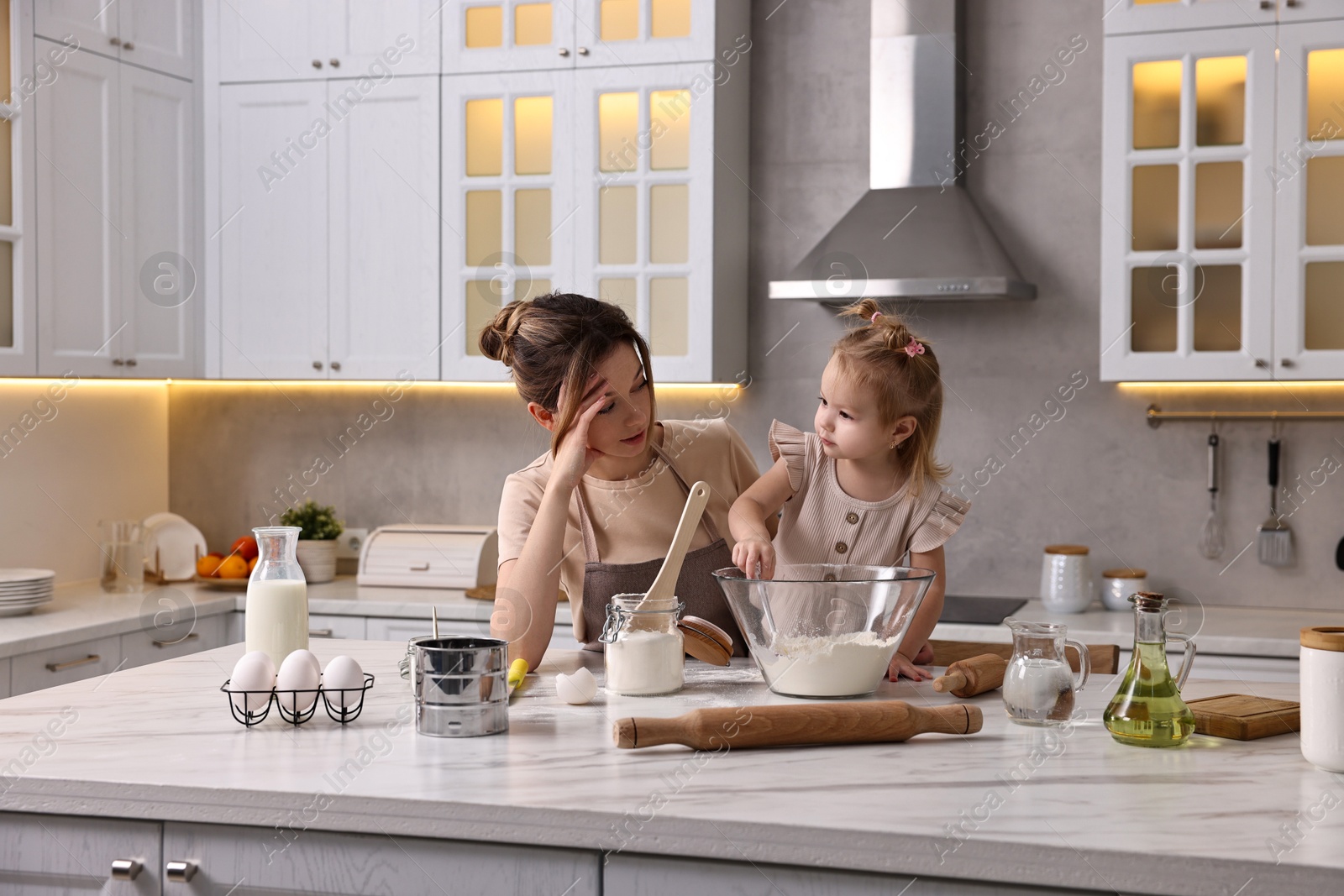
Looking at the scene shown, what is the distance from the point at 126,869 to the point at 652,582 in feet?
2.78

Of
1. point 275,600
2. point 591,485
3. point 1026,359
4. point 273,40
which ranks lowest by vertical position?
point 275,600

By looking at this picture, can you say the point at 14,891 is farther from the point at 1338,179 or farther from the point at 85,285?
the point at 1338,179

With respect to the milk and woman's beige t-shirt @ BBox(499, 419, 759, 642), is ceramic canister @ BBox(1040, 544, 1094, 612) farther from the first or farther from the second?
the milk

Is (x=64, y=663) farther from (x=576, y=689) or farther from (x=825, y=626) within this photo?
(x=825, y=626)

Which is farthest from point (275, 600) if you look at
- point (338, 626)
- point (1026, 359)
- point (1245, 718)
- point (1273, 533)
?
point (1273, 533)

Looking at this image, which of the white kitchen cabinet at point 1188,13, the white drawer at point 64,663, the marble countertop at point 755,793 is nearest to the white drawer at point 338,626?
the white drawer at point 64,663

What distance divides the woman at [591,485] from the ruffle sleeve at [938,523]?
0.29 m

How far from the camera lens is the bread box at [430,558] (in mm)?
3408

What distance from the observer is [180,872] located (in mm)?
1197

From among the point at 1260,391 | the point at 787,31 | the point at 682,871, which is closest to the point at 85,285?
the point at 787,31

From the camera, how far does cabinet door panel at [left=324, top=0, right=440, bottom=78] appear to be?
3.39 metres

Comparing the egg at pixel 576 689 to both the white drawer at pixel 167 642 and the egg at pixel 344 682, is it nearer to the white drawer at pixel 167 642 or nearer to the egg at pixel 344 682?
the egg at pixel 344 682

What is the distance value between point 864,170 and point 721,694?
2303mm

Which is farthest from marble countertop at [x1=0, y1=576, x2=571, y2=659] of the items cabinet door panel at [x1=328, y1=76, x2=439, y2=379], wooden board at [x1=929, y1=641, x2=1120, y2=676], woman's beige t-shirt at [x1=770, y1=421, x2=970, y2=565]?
wooden board at [x1=929, y1=641, x2=1120, y2=676]
